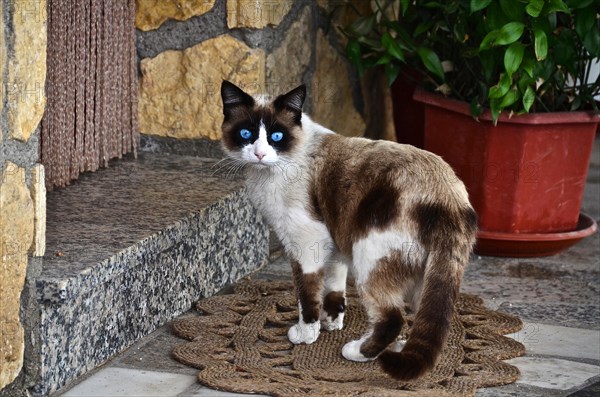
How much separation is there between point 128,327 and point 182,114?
1.11 m

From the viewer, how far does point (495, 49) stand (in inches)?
155

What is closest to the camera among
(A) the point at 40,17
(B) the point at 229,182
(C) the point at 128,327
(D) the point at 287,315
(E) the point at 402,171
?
(A) the point at 40,17

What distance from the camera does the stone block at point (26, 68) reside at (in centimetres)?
254

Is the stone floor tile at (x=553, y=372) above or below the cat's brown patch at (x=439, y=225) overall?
below

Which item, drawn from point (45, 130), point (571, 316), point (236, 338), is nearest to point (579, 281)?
point (571, 316)

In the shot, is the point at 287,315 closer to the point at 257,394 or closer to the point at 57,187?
the point at 257,394

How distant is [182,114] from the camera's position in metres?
3.98

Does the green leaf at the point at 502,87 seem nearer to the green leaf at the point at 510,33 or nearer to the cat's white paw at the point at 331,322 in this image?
the green leaf at the point at 510,33

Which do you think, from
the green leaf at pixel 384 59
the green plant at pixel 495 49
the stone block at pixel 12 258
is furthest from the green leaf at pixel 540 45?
the stone block at pixel 12 258

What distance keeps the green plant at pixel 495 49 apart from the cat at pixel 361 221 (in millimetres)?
879

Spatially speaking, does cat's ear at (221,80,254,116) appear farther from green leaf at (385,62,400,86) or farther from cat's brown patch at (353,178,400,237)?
green leaf at (385,62,400,86)

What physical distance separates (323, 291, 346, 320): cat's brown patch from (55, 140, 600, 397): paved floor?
1.56 ft

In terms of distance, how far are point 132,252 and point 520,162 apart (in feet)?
5.44

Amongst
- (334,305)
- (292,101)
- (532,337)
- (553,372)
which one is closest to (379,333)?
(334,305)
